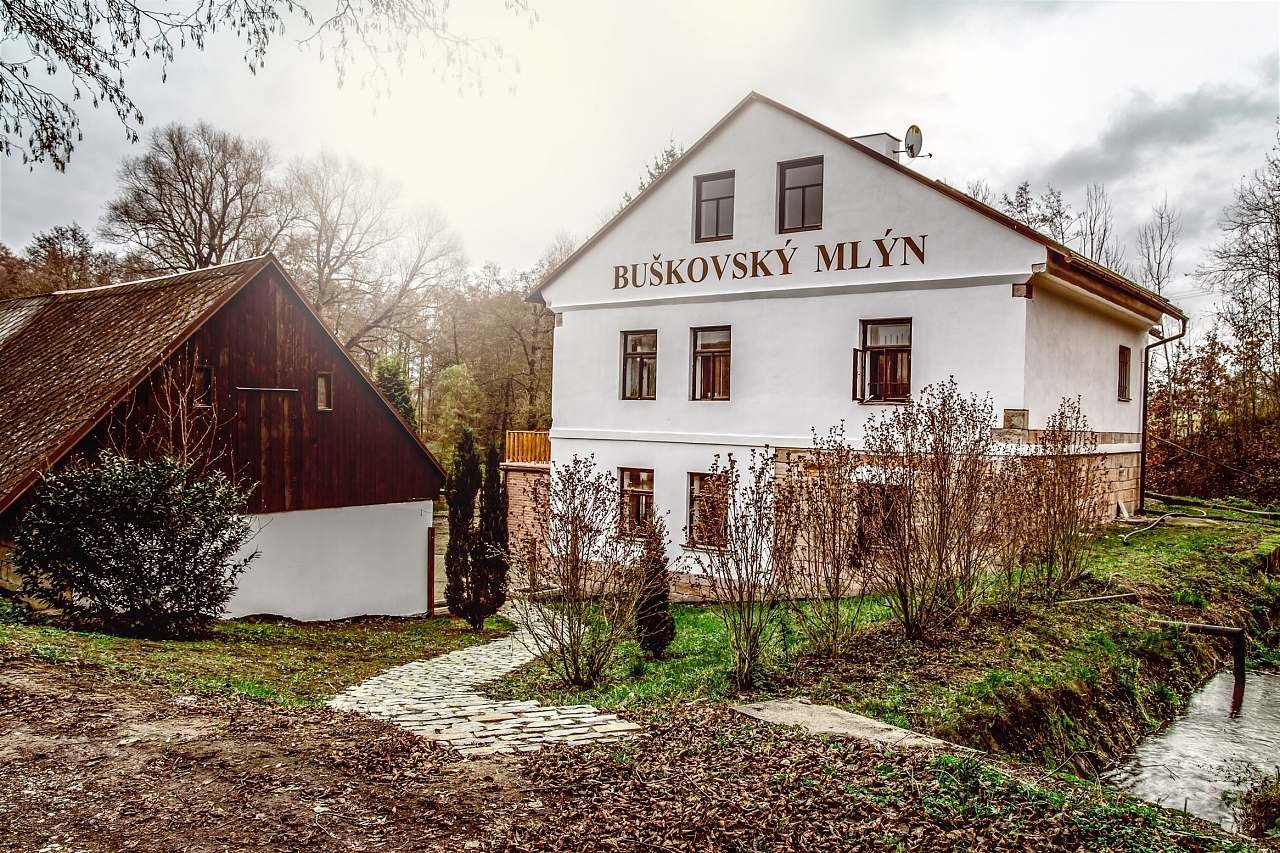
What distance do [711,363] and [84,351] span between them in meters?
11.9

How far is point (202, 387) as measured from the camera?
1591 cm

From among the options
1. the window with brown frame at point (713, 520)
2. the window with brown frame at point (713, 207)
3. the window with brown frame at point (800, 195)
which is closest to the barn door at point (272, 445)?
the window with brown frame at point (713, 207)

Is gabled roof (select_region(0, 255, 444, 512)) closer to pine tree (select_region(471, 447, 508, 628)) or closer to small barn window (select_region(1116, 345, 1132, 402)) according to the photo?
pine tree (select_region(471, 447, 508, 628))

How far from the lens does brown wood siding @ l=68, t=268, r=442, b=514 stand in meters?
16.2

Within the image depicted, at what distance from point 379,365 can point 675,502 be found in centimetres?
1950

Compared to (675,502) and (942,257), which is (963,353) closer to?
(942,257)

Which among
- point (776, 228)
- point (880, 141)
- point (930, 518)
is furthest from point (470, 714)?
point (880, 141)

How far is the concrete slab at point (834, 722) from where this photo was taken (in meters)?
5.98

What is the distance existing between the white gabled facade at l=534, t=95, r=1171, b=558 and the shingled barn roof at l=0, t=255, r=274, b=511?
7317 mm

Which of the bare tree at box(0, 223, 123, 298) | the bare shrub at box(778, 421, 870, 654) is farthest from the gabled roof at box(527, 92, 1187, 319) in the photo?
the bare tree at box(0, 223, 123, 298)

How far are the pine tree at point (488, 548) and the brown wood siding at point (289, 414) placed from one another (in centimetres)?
334

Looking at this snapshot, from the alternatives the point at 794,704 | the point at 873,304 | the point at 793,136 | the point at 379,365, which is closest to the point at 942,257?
the point at 873,304

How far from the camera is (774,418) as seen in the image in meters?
17.9

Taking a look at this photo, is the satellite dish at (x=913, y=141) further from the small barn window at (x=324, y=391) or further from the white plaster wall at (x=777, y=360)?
the small barn window at (x=324, y=391)
